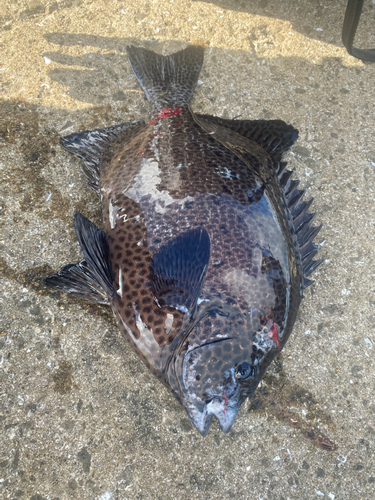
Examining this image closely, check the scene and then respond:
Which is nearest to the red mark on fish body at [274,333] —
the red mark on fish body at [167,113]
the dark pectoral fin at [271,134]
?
the dark pectoral fin at [271,134]

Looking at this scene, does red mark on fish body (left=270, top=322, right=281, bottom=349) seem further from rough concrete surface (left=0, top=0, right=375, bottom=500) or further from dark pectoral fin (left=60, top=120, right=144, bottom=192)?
dark pectoral fin (left=60, top=120, right=144, bottom=192)

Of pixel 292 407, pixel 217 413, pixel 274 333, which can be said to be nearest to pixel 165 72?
pixel 274 333

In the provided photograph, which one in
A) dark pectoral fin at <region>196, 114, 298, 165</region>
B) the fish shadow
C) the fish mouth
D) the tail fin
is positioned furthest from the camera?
the tail fin

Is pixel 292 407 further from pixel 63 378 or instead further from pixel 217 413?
pixel 63 378

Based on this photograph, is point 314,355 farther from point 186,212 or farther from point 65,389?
point 65,389

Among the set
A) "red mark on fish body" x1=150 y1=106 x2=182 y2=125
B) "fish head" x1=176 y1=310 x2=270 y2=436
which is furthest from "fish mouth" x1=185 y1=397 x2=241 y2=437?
"red mark on fish body" x1=150 y1=106 x2=182 y2=125

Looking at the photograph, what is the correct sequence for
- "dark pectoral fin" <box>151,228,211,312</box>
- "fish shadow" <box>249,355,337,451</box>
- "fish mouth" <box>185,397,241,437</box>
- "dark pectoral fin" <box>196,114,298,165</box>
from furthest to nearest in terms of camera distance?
"dark pectoral fin" <box>196,114,298,165</box> < "fish shadow" <box>249,355,337,451</box> < "dark pectoral fin" <box>151,228,211,312</box> < "fish mouth" <box>185,397,241,437</box>

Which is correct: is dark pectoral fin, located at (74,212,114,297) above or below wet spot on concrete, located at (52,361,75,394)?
above
